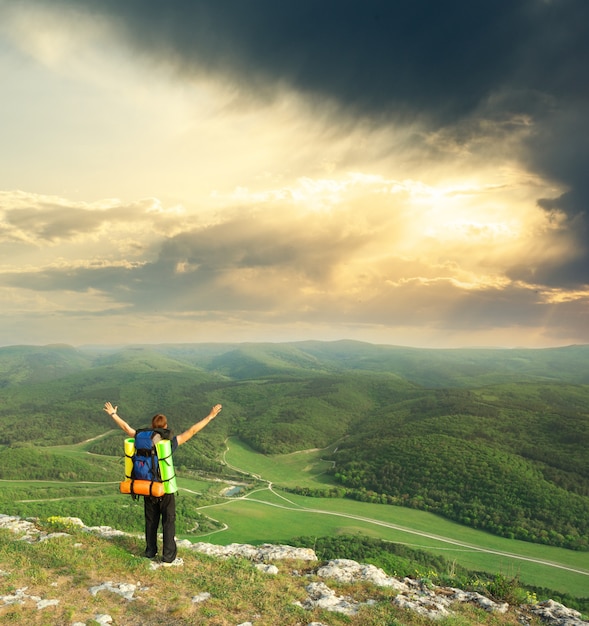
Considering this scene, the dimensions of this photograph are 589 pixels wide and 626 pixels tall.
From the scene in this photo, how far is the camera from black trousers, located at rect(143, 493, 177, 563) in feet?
55.3

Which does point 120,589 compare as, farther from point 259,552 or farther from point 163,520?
point 259,552

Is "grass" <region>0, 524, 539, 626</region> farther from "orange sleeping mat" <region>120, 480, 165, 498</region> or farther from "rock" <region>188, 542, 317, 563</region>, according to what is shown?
"orange sleeping mat" <region>120, 480, 165, 498</region>

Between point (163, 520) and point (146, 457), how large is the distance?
3.52m

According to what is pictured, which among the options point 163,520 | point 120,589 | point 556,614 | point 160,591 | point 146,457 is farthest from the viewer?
point 556,614

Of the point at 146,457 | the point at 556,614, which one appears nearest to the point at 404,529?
the point at 556,614

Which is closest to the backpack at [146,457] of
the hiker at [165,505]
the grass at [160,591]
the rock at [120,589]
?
the hiker at [165,505]

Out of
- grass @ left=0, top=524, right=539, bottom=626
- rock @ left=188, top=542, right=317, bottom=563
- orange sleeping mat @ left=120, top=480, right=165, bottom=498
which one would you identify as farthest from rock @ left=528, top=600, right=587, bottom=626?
orange sleeping mat @ left=120, top=480, right=165, bottom=498

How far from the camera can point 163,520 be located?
17.2 m

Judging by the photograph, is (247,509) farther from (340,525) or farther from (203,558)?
(203,558)

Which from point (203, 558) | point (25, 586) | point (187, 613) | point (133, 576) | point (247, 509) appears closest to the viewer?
point (187, 613)

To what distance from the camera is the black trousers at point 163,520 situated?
16859mm

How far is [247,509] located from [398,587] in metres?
164

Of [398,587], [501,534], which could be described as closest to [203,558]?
[398,587]

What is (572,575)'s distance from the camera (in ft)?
405
